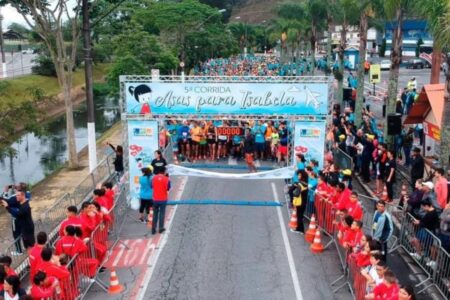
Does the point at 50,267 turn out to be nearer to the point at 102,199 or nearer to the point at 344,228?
the point at 102,199

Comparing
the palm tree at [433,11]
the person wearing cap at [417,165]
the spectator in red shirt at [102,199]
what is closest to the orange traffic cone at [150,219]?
the spectator in red shirt at [102,199]

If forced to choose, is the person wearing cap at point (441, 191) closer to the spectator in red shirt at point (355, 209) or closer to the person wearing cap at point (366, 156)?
the spectator in red shirt at point (355, 209)

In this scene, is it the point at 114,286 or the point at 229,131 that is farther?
the point at 229,131

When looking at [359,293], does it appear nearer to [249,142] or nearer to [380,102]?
[249,142]

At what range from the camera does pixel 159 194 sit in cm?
1277

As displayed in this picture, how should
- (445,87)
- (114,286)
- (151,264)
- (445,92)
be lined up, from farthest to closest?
1. (445,87)
2. (445,92)
3. (151,264)
4. (114,286)

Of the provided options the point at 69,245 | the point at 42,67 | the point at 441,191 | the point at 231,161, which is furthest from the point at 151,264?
the point at 42,67

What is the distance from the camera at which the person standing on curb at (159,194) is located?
12.7m

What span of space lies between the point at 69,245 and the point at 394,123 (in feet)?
41.0

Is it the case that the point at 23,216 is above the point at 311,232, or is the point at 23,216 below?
above

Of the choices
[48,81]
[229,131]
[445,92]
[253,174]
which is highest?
[48,81]

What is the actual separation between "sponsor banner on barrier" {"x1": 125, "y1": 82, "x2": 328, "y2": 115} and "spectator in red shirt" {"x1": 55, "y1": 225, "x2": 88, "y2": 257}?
20.7 feet

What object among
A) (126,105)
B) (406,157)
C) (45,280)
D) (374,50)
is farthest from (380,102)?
(374,50)

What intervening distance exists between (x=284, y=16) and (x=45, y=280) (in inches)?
2209
